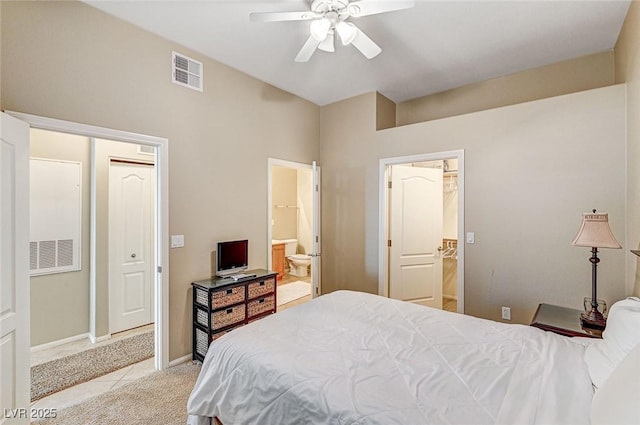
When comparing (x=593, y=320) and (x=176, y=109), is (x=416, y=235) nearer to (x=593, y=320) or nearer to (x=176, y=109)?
(x=593, y=320)

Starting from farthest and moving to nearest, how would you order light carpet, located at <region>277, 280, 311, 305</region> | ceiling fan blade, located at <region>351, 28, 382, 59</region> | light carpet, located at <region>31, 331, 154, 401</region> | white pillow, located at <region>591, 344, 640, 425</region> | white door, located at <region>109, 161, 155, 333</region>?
light carpet, located at <region>277, 280, 311, 305</region> < white door, located at <region>109, 161, 155, 333</region> < light carpet, located at <region>31, 331, 154, 401</region> < ceiling fan blade, located at <region>351, 28, 382, 59</region> < white pillow, located at <region>591, 344, 640, 425</region>

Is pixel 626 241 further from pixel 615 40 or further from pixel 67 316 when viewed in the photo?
pixel 67 316

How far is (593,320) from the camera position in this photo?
7.04 ft

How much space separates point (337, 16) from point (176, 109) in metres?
1.68

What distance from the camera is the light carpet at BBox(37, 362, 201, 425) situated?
2.04 meters

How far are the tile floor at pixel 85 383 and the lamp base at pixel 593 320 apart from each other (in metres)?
3.53

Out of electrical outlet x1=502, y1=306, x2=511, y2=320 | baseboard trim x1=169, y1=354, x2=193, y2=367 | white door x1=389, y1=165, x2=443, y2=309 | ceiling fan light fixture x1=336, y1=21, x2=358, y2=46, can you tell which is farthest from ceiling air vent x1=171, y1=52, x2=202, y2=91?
electrical outlet x1=502, y1=306, x2=511, y2=320

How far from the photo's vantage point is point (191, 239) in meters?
2.92

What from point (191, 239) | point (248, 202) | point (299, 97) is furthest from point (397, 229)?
point (191, 239)

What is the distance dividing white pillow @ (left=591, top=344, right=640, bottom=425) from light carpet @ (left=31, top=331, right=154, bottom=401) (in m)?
3.34

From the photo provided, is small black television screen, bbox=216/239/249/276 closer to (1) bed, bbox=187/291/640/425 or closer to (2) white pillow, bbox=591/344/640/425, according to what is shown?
(1) bed, bbox=187/291/640/425

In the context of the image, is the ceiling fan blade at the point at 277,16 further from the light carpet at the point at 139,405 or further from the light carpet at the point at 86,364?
the light carpet at the point at 86,364

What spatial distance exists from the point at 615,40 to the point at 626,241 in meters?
1.82

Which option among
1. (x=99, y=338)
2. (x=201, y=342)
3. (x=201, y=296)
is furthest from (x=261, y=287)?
(x=99, y=338)
